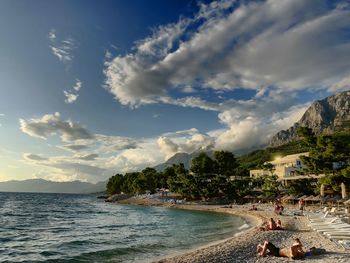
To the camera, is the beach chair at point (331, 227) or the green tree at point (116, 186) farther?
the green tree at point (116, 186)

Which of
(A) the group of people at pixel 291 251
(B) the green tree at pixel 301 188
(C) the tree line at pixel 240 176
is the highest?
(C) the tree line at pixel 240 176

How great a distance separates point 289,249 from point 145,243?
12038mm

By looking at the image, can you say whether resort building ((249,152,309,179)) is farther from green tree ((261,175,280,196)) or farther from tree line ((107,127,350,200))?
green tree ((261,175,280,196))

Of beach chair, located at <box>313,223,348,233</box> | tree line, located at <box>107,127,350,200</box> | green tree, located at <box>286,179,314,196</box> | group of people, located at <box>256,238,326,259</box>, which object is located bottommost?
group of people, located at <box>256,238,326,259</box>

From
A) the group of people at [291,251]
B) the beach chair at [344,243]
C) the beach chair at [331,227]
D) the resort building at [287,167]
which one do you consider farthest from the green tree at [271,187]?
the group of people at [291,251]

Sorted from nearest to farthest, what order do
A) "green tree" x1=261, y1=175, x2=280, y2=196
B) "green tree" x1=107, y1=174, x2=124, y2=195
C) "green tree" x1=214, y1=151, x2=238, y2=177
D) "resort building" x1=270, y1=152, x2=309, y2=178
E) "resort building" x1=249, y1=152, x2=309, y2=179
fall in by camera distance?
1. "green tree" x1=261, y1=175, x2=280, y2=196
2. "resort building" x1=249, y1=152, x2=309, y2=179
3. "resort building" x1=270, y1=152, x2=309, y2=178
4. "green tree" x1=214, y1=151, x2=238, y2=177
5. "green tree" x1=107, y1=174, x2=124, y2=195

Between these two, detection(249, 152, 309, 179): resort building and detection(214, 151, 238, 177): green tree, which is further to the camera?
detection(214, 151, 238, 177): green tree

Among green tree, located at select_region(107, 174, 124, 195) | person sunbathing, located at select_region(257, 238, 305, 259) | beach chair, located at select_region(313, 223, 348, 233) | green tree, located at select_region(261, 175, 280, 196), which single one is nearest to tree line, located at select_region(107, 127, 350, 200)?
green tree, located at select_region(261, 175, 280, 196)

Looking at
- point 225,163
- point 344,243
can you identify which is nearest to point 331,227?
point 344,243

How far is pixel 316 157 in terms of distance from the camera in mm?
52969

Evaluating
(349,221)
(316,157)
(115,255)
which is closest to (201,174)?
(316,157)

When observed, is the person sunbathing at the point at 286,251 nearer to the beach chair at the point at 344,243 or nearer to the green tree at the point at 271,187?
the beach chair at the point at 344,243

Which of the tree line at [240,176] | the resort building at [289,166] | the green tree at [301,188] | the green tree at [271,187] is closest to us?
the tree line at [240,176]

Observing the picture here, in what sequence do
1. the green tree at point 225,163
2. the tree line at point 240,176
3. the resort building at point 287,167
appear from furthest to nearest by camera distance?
the green tree at point 225,163 → the resort building at point 287,167 → the tree line at point 240,176
